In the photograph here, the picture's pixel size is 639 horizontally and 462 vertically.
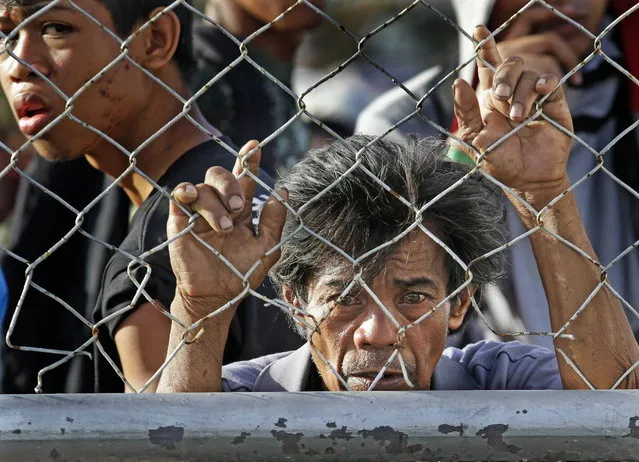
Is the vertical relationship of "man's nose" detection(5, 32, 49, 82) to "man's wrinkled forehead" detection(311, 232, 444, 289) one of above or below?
above

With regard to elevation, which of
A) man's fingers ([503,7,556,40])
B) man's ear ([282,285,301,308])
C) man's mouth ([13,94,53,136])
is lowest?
man's ear ([282,285,301,308])

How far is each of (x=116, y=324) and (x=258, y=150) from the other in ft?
2.31

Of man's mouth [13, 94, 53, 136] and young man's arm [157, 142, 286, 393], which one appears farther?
man's mouth [13, 94, 53, 136]

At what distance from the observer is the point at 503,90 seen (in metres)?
1.43

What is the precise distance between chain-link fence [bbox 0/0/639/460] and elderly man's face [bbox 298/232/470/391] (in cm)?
1

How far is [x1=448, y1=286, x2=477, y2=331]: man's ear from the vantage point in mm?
1958

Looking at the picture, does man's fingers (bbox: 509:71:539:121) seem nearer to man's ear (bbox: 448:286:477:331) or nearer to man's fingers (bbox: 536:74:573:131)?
man's fingers (bbox: 536:74:573:131)

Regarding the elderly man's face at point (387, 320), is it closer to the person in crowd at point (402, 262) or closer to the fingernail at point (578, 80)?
the person in crowd at point (402, 262)

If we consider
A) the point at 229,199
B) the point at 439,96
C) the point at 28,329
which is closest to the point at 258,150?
the point at 229,199

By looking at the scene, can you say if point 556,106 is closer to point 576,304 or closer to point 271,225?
point 576,304

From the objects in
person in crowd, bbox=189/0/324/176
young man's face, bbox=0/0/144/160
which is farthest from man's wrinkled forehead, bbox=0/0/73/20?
person in crowd, bbox=189/0/324/176

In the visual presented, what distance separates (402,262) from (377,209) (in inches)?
4.8

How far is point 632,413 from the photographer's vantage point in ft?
4.11

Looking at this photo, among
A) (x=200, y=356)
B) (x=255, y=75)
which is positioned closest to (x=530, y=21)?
(x=255, y=75)
